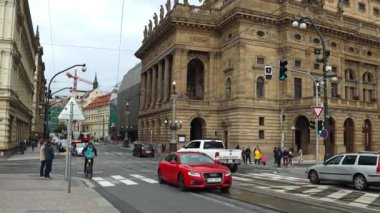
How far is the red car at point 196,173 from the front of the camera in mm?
15422

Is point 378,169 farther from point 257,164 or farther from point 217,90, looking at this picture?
point 217,90

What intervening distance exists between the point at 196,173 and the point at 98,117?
149 m

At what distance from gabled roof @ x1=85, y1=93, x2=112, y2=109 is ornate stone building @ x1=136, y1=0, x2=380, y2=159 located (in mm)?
85688

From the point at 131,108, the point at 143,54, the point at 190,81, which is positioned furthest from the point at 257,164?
the point at 131,108

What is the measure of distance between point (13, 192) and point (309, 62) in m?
51.5

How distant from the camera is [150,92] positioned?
264ft

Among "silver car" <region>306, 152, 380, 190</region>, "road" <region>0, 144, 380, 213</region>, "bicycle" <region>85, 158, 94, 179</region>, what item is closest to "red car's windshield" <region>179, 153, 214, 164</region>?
"road" <region>0, 144, 380, 213</region>

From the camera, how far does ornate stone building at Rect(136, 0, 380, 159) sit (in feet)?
180

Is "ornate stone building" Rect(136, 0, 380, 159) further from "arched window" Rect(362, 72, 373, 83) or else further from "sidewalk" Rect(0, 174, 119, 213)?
"sidewalk" Rect(0, 174, 119, 213)

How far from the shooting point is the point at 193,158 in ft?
55.6

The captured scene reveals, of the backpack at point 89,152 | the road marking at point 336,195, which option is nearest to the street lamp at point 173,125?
the backpack at point 89,152

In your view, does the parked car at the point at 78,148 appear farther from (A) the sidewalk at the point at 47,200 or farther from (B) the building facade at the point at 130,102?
(B) the building facade at the point at 130,102

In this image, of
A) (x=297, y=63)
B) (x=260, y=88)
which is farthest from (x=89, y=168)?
(x=297, y=63)

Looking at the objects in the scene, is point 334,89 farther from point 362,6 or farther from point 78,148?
point 78,148
